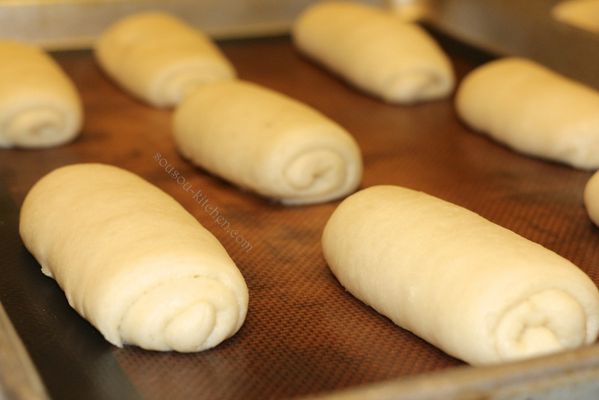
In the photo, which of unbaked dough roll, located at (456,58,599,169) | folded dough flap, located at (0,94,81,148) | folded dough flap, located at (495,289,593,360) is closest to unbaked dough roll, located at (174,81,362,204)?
folded dough flap, located at (0,94,81,148)

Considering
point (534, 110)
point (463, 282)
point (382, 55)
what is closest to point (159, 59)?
point (382, 55)

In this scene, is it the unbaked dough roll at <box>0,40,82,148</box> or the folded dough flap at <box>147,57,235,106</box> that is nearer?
the unbaked dough roll at <box>0,40,82,148</box>

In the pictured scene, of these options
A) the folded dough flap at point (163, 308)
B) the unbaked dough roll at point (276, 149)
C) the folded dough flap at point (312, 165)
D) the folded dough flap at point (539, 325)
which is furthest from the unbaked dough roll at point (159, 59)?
the folded dough flap at point (539, 325)

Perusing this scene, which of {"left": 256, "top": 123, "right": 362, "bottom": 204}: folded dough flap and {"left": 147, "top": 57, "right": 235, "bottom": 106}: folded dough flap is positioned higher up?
{"left": 256, "top": 123, "right": 362, "bottom": 204}: folded dough flap

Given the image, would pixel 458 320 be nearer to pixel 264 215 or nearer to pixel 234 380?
pixel 234 380

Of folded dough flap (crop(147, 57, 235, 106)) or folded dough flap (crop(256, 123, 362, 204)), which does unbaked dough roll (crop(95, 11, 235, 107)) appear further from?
folded dough flap (crop(256, 123, 362, 204))

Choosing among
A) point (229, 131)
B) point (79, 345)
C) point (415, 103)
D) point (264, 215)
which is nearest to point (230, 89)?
point (229, 131)

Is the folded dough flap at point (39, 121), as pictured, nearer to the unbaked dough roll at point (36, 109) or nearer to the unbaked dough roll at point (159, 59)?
the unbaked dough roll at point (36, 109)
